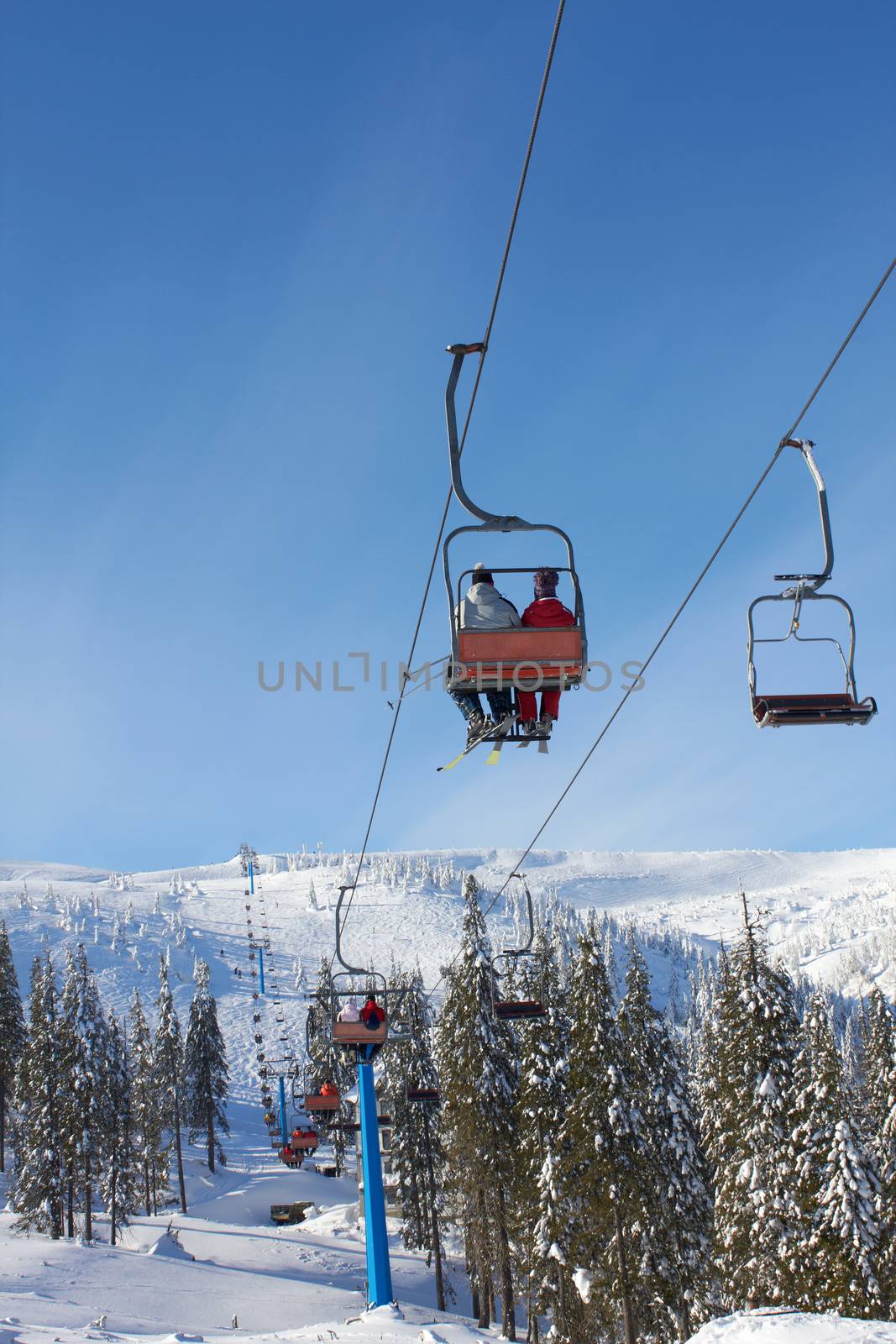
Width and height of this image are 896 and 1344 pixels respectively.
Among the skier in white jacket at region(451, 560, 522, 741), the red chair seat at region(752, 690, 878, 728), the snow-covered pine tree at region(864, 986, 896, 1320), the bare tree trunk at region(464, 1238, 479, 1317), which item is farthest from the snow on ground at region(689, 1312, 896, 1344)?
the bare tree trunk at region(464, 1238, 479, 1317)

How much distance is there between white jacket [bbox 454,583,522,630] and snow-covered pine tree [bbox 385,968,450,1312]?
35.5 m

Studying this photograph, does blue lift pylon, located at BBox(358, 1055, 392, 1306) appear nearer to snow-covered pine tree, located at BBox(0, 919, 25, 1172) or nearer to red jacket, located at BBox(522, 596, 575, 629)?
red jacket, located at BBox(522, 596, 575, 629)

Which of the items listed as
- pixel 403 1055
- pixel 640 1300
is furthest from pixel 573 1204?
pixel 403 1055

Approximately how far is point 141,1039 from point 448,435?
231ft

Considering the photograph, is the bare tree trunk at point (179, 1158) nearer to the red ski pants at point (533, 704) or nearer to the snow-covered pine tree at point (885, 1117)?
the snow-covered pine tree at point (885, 1117)

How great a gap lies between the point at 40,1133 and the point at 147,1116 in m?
18.4

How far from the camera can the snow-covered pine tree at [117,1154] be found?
46031mm

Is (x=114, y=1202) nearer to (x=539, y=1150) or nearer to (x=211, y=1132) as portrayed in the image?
(x=539, y=1150)

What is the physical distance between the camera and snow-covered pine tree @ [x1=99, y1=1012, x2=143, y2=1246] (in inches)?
1812

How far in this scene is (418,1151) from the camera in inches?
1763

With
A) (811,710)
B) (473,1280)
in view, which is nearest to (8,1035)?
(473,1280)

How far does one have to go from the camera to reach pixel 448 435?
7.89 metres

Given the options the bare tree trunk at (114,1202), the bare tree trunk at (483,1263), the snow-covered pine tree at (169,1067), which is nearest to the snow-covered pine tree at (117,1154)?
the bare tree trunk at (114,1202)

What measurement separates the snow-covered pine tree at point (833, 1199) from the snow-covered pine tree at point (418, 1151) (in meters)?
19.4
